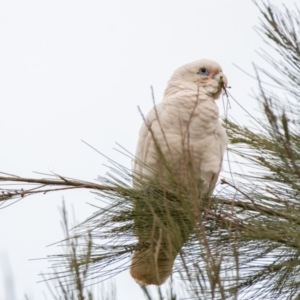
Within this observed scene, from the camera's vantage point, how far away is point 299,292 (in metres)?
2.26

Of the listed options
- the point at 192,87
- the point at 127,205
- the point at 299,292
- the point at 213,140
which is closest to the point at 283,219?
the point at 299,292

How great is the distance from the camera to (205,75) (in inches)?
155

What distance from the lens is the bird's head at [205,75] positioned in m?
3.85

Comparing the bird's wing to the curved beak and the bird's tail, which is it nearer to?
the curved beak

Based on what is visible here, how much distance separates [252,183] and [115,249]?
511 mm

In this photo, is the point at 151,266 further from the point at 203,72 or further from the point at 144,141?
the point at 203,72

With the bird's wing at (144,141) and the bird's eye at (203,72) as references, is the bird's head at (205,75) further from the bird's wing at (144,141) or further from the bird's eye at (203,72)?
the bird's wing at (144,141)

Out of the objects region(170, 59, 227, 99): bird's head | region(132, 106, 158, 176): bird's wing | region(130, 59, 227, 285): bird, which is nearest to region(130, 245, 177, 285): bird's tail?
region(130, 59, 227, 285): bird

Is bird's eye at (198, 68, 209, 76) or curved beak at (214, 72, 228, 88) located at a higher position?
bird's eye at (198, 68, 209, 76)

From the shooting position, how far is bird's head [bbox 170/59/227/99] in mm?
3848

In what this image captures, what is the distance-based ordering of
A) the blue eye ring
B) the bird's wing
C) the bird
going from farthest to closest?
the blue eye ring
the bird's wing
the bird

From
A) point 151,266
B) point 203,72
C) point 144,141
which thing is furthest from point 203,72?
point 151,266

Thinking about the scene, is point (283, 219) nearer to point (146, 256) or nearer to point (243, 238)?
point (243, 238)

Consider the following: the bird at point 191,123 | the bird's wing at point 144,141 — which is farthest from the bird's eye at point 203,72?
the bird's wing at point 144,141
